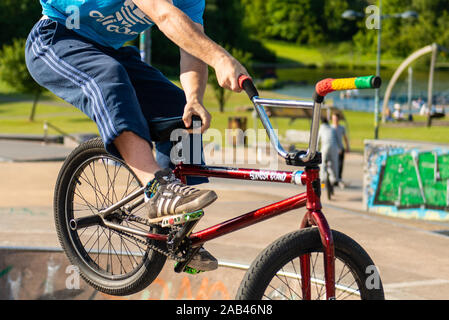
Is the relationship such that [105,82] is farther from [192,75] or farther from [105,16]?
[192,75]

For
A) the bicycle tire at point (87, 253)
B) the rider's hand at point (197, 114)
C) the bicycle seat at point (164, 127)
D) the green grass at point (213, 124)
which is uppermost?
the rider's hand at point (197, 114)

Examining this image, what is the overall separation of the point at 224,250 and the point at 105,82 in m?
5.03

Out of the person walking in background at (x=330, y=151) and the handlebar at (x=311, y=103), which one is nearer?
the handlebar at (x=311, y=103)

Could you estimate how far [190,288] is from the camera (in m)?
5.88

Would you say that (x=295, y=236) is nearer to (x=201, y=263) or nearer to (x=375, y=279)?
(x=375, y=279)

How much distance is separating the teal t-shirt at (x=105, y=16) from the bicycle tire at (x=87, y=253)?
1.86 ft

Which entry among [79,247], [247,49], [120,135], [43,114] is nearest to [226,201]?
[79,247]

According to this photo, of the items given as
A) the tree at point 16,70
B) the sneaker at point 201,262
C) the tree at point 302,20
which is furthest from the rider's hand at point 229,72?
the tree at point 302,20

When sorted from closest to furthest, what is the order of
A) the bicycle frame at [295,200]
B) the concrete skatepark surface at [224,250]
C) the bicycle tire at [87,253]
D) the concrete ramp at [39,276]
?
the bicycle frame at [295,200]
the bicycle tire at [87,253]
the concrete skatepark surface at [224,250]
the concrete ramp at [39,276]

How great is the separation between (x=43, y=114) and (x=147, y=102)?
51103 mm

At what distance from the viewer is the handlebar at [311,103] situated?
226 cm

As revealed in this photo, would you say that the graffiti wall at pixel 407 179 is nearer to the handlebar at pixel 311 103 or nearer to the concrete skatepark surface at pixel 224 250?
the concrete skatepark surface at pixel 224 250

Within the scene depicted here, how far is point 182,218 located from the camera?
8.96 ft

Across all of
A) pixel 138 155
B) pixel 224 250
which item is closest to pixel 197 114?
pixel 138 155
